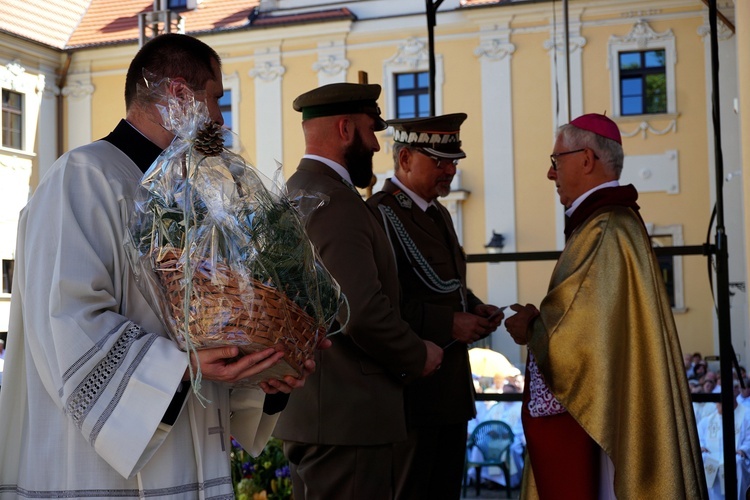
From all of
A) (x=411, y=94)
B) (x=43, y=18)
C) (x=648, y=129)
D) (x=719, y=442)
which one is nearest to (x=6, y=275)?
(x=43, y=18)

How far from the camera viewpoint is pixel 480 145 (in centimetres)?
2217

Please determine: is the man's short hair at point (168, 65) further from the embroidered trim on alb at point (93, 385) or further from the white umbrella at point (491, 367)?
the white umbrella at point (491, 367)

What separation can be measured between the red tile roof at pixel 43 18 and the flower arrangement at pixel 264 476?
66.7 ft

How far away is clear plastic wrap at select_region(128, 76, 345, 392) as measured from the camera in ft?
6.23

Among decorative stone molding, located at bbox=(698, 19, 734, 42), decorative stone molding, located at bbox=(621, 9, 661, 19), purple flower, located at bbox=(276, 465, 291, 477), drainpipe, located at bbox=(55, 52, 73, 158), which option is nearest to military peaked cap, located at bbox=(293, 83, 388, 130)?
purple flower, located at bbox=(276, 465, 291, 477)

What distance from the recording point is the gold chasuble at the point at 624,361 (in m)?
3.60

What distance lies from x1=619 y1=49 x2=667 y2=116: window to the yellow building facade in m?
0.18

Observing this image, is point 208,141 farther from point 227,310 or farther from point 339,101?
point 339,101

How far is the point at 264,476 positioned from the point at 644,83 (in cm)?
1835

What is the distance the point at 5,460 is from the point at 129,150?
74 cm

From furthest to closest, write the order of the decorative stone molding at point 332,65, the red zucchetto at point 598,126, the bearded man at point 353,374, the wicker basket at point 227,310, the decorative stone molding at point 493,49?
the decorative stone molding at point 332,65, the decorative stone molding at point 493,49, the red zucchetto at point 598,126, the bearded man at point 353,374, the wicker basket at point 227,310

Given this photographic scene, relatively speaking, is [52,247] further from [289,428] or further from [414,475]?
[414,475]

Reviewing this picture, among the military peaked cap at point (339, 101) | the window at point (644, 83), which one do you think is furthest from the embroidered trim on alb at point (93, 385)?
the window at point (644, 83)

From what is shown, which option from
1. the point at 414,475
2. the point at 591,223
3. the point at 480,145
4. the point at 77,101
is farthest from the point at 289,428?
the point at 77,101
